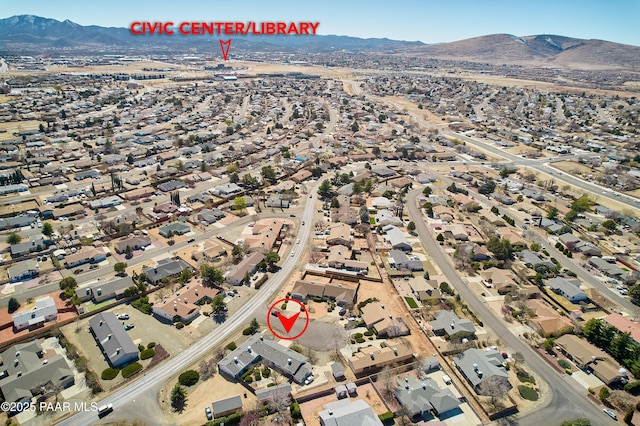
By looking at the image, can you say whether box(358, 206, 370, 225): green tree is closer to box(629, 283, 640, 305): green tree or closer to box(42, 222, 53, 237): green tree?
box(629, 283, 640, 305): green tree

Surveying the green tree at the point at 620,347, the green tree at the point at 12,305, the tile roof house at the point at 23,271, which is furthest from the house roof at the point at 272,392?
the tile roof house at the point at 23,271

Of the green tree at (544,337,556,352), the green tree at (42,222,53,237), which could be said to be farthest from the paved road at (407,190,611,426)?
the green tree at (42,222,53,237)

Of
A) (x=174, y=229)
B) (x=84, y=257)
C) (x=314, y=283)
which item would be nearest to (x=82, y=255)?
(x=84, y=257)

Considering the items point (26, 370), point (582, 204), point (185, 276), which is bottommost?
point (26, 370)

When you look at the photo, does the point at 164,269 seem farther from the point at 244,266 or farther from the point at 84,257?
the point at 84,257

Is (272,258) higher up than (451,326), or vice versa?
(272,258)

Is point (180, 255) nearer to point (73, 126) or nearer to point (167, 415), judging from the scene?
point (167, 415)

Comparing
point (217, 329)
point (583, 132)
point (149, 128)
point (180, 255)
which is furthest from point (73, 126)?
point (583, 132)
